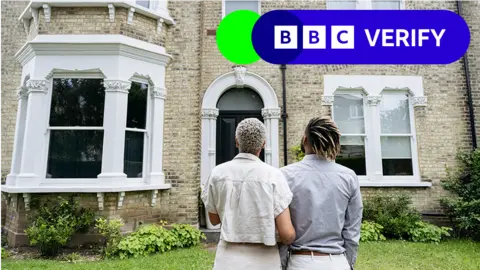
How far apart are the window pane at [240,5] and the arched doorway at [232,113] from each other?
84.3 inches

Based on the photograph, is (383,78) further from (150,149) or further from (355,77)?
(150,149)

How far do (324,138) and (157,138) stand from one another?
477 cm

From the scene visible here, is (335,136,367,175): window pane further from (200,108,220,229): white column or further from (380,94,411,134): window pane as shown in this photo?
(200,108,220,229): white column

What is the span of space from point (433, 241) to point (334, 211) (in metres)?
5.75

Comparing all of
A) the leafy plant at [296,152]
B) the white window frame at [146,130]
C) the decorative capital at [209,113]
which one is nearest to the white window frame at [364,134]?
the leafy plant at [296,152]

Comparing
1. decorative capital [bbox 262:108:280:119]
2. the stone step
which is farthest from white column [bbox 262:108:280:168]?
the stone step

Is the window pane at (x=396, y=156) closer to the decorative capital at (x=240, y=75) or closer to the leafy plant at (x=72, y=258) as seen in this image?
the decorative capital at (x=240, y=75)

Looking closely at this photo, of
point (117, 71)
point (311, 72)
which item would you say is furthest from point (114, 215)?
point (311, 72)

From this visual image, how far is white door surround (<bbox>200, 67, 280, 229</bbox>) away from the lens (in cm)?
684

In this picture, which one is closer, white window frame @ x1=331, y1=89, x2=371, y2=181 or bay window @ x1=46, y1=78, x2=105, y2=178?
bay window @ x1=46, y1=78, x2=105, y2=178

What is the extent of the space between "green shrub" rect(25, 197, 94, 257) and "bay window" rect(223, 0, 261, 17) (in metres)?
5.73

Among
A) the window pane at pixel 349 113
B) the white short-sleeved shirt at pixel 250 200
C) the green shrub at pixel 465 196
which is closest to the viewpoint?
the white short-sleeved shirt at pixel 250 200

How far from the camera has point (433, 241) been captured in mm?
6082

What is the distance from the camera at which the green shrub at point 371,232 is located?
5930 millimetres
